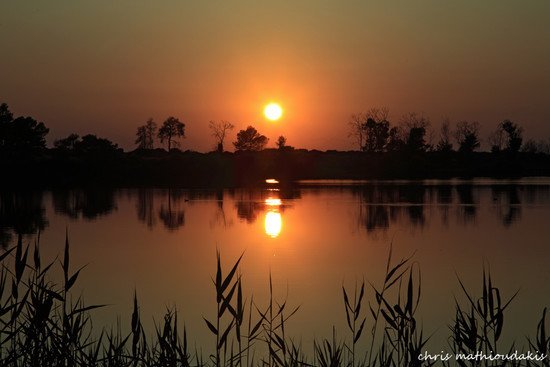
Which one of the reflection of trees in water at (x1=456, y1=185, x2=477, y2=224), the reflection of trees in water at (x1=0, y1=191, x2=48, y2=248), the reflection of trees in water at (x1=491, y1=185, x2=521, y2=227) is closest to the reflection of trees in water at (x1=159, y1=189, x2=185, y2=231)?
the reflection of trees in water at (x1=0, y1=191, x2=48, y2=248)

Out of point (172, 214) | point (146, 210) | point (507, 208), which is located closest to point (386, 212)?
point (507, 208)

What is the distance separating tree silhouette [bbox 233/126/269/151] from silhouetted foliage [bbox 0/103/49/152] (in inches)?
1506

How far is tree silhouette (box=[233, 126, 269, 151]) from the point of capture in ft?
387

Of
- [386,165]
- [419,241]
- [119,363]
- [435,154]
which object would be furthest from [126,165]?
[119,363]

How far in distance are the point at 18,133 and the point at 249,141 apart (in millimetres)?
44136

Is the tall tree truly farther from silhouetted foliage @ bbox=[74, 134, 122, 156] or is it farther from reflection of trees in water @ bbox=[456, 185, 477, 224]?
reflection of trees in water @ bbox=[456, 185, 477, 224]

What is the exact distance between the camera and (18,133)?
83.5m

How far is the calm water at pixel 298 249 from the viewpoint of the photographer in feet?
40.5

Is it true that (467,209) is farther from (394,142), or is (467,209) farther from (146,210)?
(394,142)

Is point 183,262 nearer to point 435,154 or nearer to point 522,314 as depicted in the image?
point 522,314

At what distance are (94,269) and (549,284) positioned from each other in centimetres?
1049

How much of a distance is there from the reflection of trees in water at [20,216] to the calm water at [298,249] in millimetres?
91

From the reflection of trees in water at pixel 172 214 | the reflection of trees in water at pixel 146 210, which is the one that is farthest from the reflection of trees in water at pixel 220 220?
the reflection of trees in water at pixel 146 210

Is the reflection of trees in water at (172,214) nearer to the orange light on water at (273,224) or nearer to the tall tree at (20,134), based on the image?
the orange light on water at (273,224)
